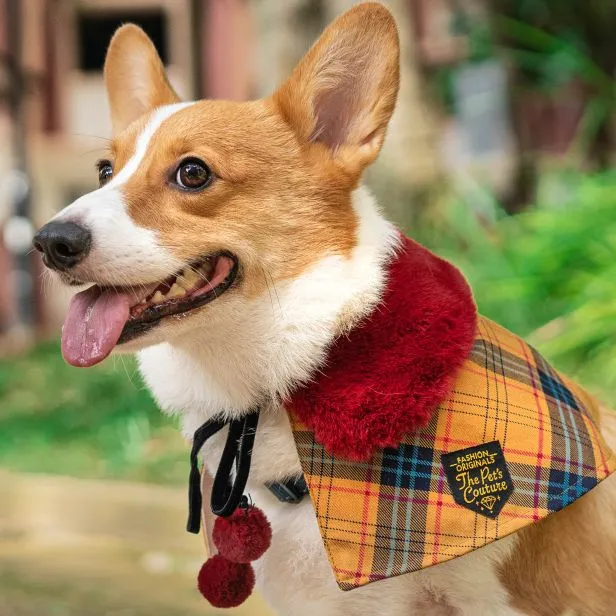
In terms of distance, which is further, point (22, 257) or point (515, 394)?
point (22, 257)

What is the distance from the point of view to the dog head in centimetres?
177

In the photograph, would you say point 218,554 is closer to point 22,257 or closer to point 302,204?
point 302,204

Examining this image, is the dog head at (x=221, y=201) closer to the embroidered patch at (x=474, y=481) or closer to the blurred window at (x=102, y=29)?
the embroidered patch at (x=474, y=481)

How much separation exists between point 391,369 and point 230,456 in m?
0.39

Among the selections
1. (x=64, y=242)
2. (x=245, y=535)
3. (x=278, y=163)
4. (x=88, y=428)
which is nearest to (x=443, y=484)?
(x=245, y=535)

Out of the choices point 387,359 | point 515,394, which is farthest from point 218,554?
point 515,394

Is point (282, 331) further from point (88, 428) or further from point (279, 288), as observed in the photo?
point (88, 428)

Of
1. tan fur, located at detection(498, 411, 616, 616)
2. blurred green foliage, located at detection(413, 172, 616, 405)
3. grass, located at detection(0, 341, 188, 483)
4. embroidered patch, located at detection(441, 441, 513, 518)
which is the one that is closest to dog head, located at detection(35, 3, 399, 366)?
embroidered patch, located at detection(441, 441, 513, 518)

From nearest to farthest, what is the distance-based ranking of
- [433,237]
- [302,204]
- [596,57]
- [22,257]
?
[302,204] → [433,237] → [596,57] → [22,257]

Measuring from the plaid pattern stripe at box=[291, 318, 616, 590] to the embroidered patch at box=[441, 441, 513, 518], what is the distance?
0.04 ft

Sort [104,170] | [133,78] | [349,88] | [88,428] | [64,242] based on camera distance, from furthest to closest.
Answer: [88,428] → [133,78] → [104,170] → [349,88] → [64,242]

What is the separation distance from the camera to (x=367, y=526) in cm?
184

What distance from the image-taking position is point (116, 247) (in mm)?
1752

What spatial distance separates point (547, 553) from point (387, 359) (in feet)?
1.76
